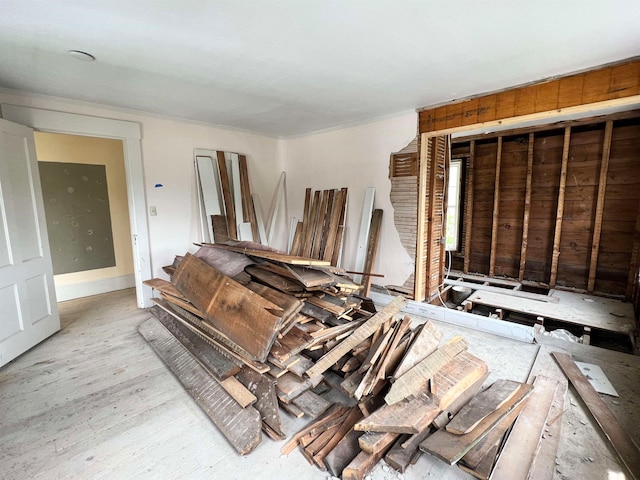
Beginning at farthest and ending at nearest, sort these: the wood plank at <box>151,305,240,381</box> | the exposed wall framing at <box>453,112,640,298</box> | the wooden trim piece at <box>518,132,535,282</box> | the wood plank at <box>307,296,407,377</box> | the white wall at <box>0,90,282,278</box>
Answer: the wooden trim piece at <box>518,132,535,282</box>
the exposed wall framing at <box>453,112,640,298</box>
the white wall at <box>0,90,282,278</box>
the wood plank at <box>151,305,240,381</box>
the wood plank at <box>307,296,407,377</box>

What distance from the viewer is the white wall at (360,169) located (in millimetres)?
3678

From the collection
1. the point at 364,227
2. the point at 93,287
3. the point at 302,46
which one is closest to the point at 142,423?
the point at 302,46

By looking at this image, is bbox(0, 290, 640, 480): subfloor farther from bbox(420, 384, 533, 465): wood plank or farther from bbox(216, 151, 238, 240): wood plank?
bbox(216, 151, 238, 240): wood plank

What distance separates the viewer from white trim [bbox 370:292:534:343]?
2861 millimetres

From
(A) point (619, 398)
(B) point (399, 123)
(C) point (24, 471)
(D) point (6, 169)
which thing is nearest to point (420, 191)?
(B) point (399, 123)

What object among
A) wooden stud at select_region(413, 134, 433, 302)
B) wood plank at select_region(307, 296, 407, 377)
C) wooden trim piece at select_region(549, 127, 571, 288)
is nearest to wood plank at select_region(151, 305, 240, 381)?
wood plank at select_region(307, 296, 407, 377)

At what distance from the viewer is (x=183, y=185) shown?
3938 millimetres

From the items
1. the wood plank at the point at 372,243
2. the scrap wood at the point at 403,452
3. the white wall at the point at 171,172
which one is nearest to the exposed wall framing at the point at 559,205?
the wood plank at the point at 372,243

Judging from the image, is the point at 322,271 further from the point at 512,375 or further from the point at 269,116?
the point at 269,116

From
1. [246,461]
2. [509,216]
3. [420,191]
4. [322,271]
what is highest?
[420,191]

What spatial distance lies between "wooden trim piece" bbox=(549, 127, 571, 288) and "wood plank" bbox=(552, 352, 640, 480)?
2.32 meters

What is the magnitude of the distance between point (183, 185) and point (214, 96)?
145 cm

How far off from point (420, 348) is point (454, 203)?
3.86 metres

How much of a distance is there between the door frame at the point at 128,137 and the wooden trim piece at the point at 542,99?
341cm
